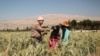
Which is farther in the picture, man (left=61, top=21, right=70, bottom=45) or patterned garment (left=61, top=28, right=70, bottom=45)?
patterned garment (left=61, top=28, right=70, bottom=45)

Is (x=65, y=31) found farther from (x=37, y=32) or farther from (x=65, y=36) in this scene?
(x=37, y=32)

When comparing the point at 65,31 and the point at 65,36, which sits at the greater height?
the point at 65,31

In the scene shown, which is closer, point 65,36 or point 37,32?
point 65,36

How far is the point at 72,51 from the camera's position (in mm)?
7289

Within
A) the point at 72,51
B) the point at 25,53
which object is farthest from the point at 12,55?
the point at 72,51

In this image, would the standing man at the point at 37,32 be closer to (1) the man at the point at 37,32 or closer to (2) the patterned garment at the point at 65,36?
(1) the man at the point at 37,32

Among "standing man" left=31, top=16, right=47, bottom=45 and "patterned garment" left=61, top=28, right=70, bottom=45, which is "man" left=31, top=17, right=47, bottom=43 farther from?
"patterned garment" left=61, top=28, right=70, bottom=45

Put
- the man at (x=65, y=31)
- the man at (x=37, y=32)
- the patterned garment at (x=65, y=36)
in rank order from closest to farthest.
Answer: the man at (x=65, y=31) → the patterned garment at (x=65, y=36) → the man at (x=37, y=32)

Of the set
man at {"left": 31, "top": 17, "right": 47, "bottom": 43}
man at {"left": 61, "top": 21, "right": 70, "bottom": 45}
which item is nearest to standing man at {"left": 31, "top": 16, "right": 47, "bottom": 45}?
man at {"left": 31, "top": 17, "right": 47, "bottom": 43}

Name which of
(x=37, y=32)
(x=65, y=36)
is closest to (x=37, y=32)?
(x=37, y=32)

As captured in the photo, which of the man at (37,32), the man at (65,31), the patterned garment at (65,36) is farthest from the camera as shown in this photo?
the man at (37,32)

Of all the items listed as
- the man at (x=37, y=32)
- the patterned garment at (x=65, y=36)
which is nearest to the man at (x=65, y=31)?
the patterned garment at (x=65, y=36)

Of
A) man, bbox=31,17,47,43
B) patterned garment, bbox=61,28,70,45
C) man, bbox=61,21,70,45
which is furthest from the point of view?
man, bbox=31,17,47,43

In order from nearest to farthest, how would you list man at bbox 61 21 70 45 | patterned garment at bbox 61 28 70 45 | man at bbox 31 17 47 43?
man at bbox 61 21 70 45
patterned garment at bbox 61 28 70 45
man at bbox 31 17 47 43
